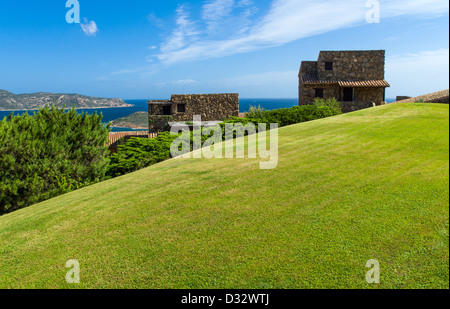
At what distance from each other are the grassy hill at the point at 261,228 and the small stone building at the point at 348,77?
2841 centimetres

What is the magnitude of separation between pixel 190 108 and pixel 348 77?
1802cm

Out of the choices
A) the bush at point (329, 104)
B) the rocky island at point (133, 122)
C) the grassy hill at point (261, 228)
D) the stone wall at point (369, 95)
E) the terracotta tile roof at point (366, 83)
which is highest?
the terracotta tile roof at point (366, 83)

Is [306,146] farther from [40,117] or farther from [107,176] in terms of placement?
[40,117]

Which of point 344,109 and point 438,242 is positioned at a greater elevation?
point 344,109

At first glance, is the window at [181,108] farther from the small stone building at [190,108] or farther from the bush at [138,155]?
the bush at [138,155]

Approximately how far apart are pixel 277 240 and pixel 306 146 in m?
5.70

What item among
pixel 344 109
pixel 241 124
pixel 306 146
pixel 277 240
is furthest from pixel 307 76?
pixel 277 240

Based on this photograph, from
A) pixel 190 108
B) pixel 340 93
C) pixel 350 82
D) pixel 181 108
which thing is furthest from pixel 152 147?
pixel 350 82

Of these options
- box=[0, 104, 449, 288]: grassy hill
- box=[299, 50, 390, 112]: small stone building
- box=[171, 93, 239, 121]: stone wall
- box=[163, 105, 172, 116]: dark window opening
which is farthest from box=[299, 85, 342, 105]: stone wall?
box=[0, 104, 449, 288]: grassy hill

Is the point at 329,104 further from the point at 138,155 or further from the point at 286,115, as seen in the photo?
the point at 138,155

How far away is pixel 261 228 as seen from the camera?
5297 millimetres

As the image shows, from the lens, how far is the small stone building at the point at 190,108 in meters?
36.5

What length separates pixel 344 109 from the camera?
3503 centimetres

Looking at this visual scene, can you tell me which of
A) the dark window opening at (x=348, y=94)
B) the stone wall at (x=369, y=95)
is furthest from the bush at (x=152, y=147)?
the stone wall at (x=369, y=95)
